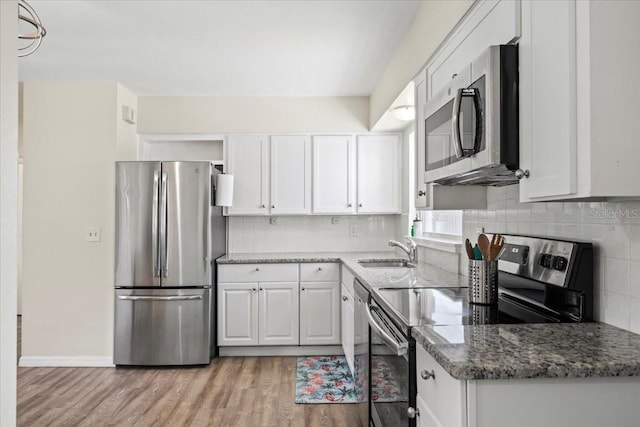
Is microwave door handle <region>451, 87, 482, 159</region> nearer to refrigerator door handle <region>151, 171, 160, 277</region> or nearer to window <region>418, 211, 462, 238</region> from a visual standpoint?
window <region>418, 211, 462, 238</region>

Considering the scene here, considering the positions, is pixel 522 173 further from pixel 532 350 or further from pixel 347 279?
pixel 347 279

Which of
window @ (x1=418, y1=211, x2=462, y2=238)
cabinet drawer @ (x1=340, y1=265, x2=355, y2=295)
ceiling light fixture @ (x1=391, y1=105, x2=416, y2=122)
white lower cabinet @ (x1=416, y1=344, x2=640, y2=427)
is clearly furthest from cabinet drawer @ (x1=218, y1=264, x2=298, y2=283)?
white lower cabinet @ (x1=416, y1=344, x2=640, y2=427)

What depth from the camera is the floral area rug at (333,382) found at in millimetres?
1920

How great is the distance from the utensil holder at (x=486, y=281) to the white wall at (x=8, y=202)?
1.55 metres

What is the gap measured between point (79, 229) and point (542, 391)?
3909mm

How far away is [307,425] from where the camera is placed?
2615 millimetres

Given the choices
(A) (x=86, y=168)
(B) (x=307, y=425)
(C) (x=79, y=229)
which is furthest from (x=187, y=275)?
(B) (x=307, y=425)

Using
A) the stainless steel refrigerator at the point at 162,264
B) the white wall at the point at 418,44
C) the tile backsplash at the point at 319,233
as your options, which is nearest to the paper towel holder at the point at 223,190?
the stainless steel refrigerator at the point at 162,264

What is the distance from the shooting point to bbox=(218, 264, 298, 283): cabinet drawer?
3.90 meters

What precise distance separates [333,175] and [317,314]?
1351 millimetres

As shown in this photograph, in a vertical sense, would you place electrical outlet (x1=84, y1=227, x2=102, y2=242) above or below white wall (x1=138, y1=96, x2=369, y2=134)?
below

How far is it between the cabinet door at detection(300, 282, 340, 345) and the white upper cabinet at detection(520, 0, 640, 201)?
294 centimetres

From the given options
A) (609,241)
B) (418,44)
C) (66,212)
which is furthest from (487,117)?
(66,212)

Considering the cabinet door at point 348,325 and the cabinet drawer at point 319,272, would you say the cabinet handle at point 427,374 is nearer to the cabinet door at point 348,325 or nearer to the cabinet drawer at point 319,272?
the cabinet door at point 348,325
